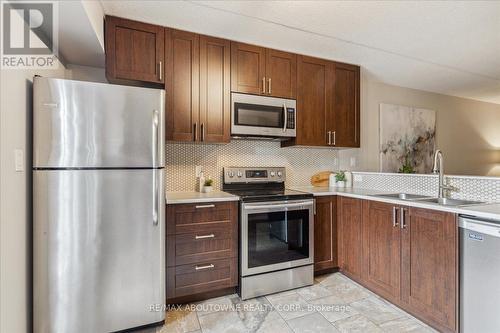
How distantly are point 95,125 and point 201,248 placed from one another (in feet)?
4.07

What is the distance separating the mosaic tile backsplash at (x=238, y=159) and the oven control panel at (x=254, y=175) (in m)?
0.08

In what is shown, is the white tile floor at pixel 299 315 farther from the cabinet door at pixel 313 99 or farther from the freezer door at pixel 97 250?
the cabinet door at pixel 313 99

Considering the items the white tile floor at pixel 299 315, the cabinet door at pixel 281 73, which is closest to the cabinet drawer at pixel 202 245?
the white tile floor at pixel 299 315

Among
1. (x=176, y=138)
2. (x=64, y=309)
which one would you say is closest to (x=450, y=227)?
(x=176, y=138)

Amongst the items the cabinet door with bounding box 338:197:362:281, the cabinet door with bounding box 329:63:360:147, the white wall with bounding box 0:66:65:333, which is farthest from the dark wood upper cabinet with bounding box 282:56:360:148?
the white wall with bounding box 0:66:65:333

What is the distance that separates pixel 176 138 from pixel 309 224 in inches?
59.4

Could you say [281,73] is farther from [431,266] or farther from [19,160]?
[19,160]

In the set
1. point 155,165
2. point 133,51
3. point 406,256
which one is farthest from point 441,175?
point 133,51

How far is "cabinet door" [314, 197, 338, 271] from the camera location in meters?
2.65

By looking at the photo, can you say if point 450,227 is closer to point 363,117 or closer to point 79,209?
point 363,117

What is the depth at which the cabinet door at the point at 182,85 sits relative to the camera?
2.28 m

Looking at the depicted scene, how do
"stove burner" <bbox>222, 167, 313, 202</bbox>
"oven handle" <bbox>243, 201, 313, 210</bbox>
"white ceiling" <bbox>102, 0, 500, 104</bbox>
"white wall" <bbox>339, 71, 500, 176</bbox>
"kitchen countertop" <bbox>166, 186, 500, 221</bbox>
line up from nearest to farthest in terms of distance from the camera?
"kitchen countertop" <bbox>166, 186, 500, 221</bbox>
"white ceiling" <bbox>102, 0, 500, 104</bbox>
"oven handle" <bbox>243, 201, 313, 210</bbox>
"stove burner" <bbox>222, 167, 313, 202</bbox>
"white wall" <bbox>339, 71, 500, 176</bbox>

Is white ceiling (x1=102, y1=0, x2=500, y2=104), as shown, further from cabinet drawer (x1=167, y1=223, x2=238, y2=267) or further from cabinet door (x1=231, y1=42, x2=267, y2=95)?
cabinet drawer (x1=167, y1=223, x2=238, y2=267)

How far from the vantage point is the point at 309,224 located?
2508 mm
